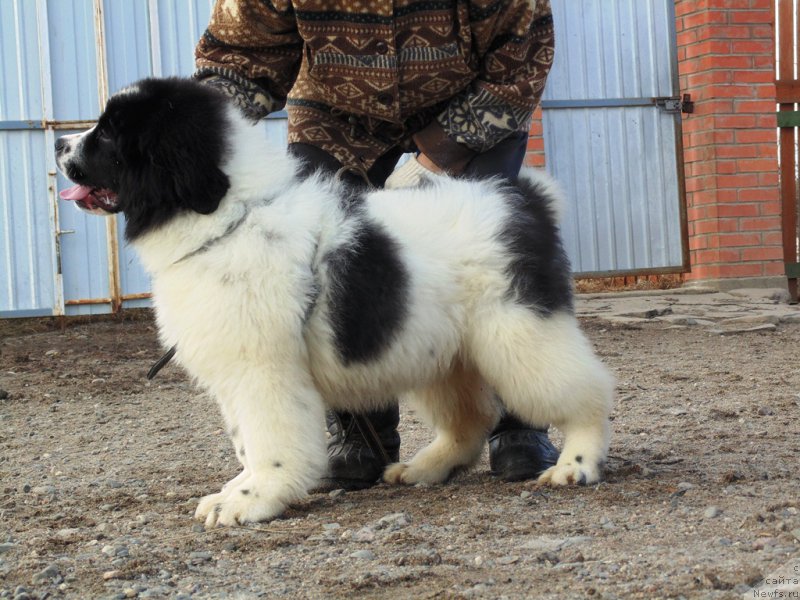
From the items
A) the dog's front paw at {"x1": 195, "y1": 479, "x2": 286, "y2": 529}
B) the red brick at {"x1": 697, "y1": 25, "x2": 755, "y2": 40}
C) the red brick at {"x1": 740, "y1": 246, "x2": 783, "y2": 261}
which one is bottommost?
the dog's front paw at {"x1": 195, "y1": 479, "x2": 286, "y2": 529}

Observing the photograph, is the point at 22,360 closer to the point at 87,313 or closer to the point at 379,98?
the point at 87,313

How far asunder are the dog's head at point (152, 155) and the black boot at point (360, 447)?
1044 millimetres

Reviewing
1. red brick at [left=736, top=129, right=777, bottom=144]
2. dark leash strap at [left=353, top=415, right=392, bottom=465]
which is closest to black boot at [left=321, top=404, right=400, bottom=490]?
dark leash strap at [left=353, top=415, right=392, bottom=465]

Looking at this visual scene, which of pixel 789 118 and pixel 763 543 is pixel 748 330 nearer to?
pixel 789 118

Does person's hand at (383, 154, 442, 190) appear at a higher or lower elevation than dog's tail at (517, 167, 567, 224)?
higher

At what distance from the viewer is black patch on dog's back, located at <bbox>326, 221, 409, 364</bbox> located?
3.42 metres

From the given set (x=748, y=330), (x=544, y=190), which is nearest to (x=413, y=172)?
(x=544, y=190)

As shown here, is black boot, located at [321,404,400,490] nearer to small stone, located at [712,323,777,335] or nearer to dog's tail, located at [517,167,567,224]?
dog's tail, located at [517,167,567,224]

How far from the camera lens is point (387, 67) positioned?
12.6 feet

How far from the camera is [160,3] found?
30.1 feet

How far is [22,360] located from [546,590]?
5.88m

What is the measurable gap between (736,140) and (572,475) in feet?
21.7

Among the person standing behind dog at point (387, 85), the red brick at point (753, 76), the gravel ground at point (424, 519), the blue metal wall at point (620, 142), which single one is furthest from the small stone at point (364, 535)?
the red brick at point (753, 76)

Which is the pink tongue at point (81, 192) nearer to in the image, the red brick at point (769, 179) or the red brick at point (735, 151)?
the red brick at point (735, 151)
